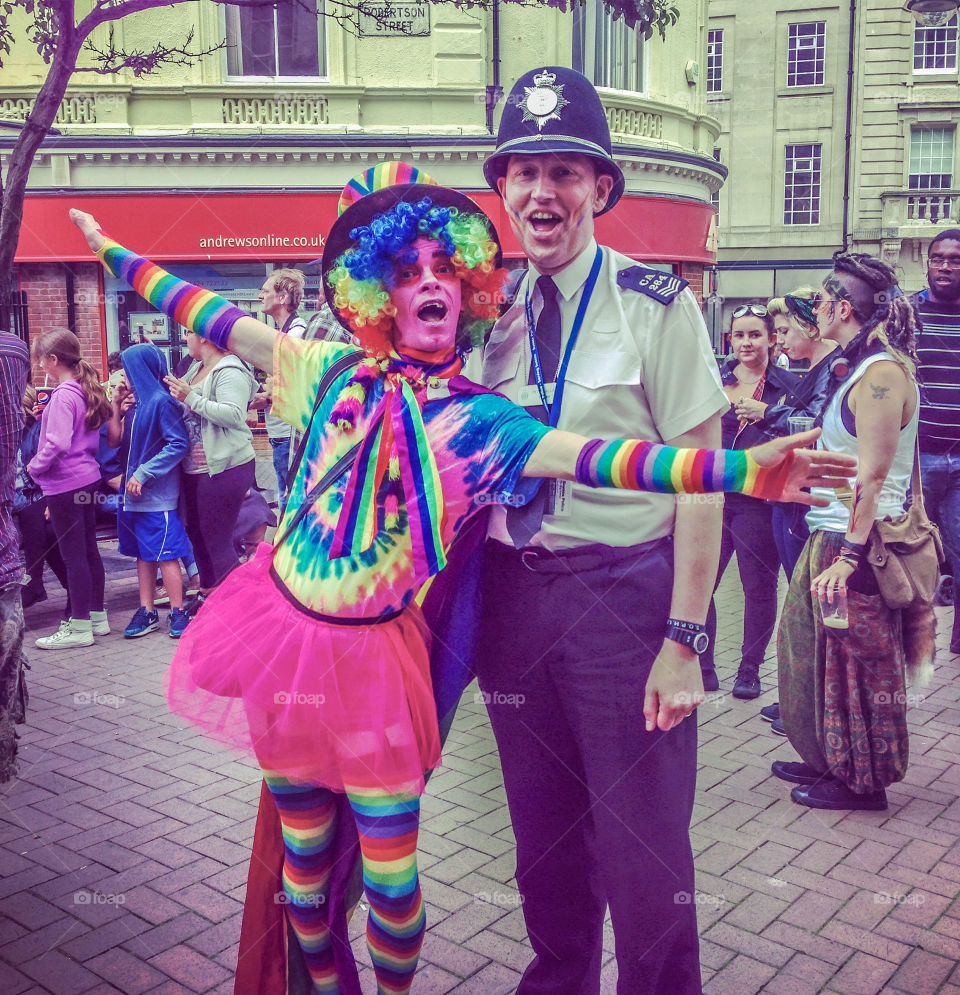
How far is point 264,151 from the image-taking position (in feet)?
45.0

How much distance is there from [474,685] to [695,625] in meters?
3.90

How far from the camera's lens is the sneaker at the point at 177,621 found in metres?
6.58

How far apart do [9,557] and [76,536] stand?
9.72ft

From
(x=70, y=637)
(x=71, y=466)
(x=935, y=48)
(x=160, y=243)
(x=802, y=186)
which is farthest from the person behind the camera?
(x=802, y=186)

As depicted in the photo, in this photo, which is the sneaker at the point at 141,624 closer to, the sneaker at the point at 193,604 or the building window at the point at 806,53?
the sneaker at the point at 193,604

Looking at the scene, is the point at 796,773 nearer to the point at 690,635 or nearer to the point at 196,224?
the point at 690,635

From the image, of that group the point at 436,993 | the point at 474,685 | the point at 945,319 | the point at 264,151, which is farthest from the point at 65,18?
the point at 264,151

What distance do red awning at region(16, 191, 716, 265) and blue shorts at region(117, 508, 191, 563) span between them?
7.85 m

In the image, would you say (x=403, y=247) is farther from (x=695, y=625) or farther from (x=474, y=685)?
(x=474, y=685)

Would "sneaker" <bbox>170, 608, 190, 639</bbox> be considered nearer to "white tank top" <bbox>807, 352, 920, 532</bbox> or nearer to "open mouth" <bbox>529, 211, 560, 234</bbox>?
"white tank top" <bbox>807, 352, 920, 532</bbox>

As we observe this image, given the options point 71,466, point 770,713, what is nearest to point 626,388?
point 770,713

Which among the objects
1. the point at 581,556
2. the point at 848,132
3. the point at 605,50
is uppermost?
the point at 848,132

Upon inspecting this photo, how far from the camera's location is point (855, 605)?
4.04m

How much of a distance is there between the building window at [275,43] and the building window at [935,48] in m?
21.9
